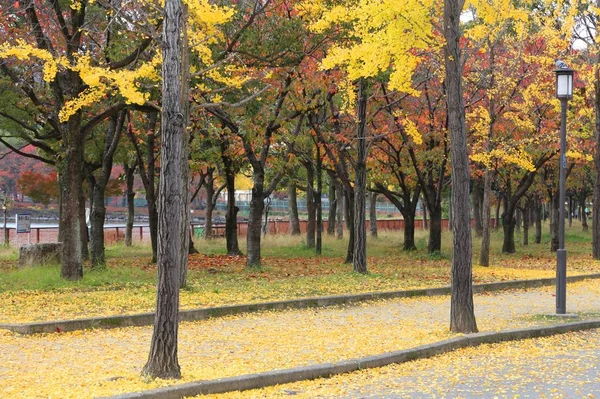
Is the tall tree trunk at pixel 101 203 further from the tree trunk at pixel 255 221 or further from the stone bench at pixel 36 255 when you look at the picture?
the tree trunk at pixel 255 221

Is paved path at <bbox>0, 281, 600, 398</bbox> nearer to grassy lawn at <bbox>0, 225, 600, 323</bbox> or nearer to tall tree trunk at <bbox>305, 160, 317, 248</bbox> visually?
grassy lawn at <bbox>0, 225, 600, 323</bbox>

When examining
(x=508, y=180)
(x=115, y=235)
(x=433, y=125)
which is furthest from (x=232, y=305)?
(x=115, y=235)

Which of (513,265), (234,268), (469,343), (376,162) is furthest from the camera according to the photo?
(376,162)

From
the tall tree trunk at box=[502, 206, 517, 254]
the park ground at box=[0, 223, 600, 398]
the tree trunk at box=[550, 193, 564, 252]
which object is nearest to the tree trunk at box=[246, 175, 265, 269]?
the park ground at box=[0, 223, 600, 398]

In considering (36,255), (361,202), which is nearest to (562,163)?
(361,202)

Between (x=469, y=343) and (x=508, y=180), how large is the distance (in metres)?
25.1

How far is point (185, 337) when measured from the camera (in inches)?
467

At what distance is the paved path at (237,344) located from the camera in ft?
28.5

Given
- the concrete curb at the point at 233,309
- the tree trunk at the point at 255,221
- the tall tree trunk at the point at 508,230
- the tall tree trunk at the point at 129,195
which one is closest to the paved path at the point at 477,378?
the concrete curb at the point at 233,309

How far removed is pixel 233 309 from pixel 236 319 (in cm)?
45

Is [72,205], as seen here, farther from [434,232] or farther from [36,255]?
[434,232]

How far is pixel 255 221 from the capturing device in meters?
23.0

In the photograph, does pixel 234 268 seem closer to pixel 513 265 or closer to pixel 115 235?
pixel 513 265

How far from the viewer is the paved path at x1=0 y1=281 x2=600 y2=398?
8680 millimetres
